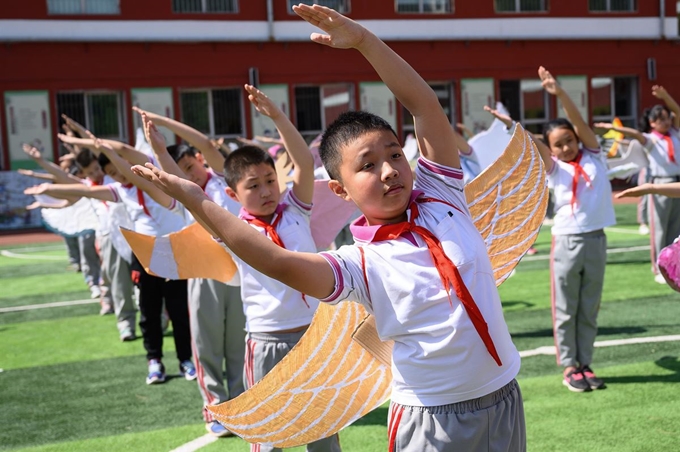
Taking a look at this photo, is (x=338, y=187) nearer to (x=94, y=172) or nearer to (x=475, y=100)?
(x=94, y=172)

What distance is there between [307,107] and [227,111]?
8.14ft

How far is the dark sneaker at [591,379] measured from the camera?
5910 millimetres

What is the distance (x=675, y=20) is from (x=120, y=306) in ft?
84.2

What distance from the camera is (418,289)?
8.68 feet

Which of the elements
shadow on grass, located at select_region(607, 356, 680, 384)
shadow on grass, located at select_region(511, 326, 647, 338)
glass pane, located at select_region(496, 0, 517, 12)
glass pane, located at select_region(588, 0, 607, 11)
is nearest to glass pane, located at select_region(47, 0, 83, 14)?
glass pane, located at select_region(496, 0, 517, 12)

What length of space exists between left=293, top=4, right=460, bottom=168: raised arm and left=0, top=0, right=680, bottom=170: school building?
20.5 metres

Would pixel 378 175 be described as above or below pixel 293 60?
below

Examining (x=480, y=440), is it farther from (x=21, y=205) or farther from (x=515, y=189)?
(x=21, y=205)

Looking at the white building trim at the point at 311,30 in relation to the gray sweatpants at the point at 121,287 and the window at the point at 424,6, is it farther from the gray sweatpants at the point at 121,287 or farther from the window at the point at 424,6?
the gray sweatpants at the point at 121,287

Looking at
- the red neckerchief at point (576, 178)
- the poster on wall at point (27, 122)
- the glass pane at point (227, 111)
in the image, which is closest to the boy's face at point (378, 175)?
the red neckerchief at point (576, 178)

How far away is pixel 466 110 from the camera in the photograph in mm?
26750

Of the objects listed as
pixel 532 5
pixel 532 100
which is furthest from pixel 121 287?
pixel 532 5

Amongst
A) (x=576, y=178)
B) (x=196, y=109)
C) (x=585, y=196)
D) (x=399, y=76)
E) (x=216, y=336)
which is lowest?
(x=216, y=336)

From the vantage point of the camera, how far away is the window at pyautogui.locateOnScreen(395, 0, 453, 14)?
85.7 ft
